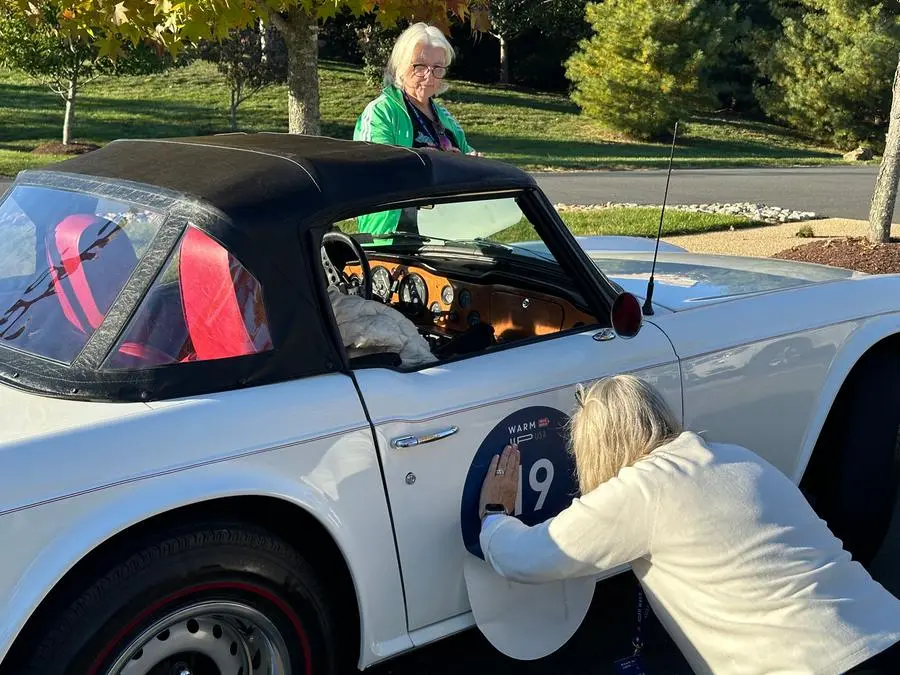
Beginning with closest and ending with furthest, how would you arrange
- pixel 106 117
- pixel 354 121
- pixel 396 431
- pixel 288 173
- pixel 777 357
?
pixel 396 431 < pixel 288 173 < pixel 777 357 < pixel 106 117 < pixel 354 121

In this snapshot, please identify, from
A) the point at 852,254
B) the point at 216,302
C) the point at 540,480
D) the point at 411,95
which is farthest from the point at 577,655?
the point at 852,254

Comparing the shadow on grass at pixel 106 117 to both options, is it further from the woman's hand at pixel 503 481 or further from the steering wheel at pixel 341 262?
the woman's hand at pixel 503 481

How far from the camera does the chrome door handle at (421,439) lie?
2.36 meters

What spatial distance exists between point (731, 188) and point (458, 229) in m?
16.4

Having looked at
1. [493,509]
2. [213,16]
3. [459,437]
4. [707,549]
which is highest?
[213,16]

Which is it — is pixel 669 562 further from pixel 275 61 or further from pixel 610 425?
pixel 275 61

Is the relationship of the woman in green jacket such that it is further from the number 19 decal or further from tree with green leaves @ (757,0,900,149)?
tree with green leaves @ (757,0,900,149)

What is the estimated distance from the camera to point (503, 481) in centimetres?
257

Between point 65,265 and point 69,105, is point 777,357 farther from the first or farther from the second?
point 69,105

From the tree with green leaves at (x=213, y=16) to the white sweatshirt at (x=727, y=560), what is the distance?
3.58 meters

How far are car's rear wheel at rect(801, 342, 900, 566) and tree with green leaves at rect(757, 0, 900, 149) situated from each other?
3209 centimetres

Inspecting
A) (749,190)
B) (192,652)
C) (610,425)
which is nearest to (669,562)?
(610,425)

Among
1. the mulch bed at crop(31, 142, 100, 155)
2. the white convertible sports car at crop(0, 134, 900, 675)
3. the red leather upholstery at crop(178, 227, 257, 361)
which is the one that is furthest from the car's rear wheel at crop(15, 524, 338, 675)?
the mulch bed at crop(31, 142, 100, 155)

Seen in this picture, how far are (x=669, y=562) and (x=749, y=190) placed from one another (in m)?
17.2
